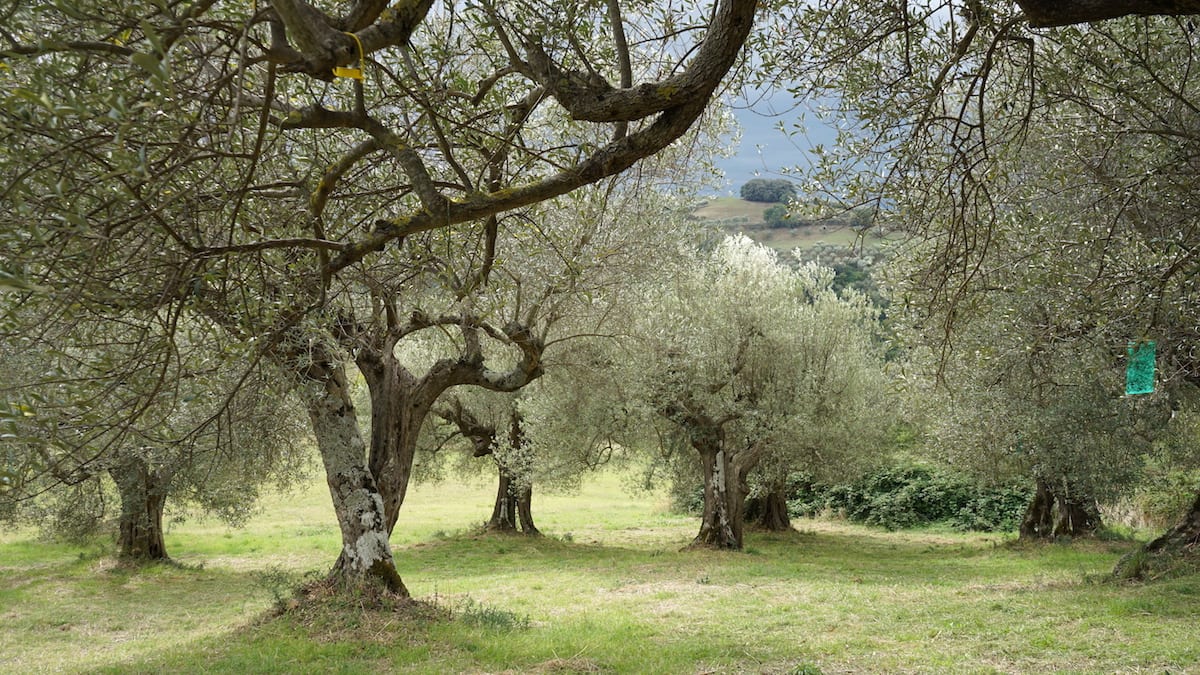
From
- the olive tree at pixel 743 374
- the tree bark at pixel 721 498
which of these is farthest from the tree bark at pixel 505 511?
the tree bark at pixel 721 498

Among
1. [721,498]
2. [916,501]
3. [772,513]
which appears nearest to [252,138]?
[721,498]

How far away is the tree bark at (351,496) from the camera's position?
10.4 meters

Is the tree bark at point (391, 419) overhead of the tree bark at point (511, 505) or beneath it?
overhead

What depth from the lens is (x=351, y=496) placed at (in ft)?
34.4

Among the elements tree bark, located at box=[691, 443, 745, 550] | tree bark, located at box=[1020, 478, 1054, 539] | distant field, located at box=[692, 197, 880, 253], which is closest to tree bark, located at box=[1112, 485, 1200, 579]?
tree bark, located at box=[1020, 478, 1054, 539]

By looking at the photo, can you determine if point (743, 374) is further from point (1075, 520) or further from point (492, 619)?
point (492, 619)

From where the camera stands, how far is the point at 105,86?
3.77 meters

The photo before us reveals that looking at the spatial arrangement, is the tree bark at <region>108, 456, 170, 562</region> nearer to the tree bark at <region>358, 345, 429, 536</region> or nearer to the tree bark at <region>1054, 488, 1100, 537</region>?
the tree bark at <region>358, 345, 429, 536</region>

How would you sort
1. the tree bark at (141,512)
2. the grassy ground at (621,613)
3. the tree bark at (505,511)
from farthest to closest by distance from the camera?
the tree bark at (505,511) < the tree bark at (141,512) < the grassy ground at (621,613)

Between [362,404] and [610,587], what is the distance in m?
13.3

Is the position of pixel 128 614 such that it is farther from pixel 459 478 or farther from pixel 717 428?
pixel 459 478

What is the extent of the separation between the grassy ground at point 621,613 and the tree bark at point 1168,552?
1.76 feet

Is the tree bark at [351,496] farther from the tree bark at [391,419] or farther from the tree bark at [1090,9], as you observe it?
the tree bark at [1090,9]

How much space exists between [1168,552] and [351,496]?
38.5 ft
